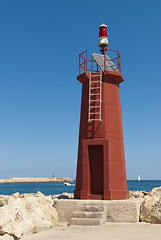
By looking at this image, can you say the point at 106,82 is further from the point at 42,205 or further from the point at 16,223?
the point at 16,223

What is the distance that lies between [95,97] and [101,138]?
2074 mm

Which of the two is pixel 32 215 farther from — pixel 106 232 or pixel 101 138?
pixel 101 138

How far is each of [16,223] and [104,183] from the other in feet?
15.5

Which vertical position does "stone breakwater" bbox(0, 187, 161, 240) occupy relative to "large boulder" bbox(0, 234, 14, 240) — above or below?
above

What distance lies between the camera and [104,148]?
42.2 ft

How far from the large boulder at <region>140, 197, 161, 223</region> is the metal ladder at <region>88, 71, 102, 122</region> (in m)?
4.33

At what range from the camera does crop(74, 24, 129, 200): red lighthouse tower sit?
505 inches

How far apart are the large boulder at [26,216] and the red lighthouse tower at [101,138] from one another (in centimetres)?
219

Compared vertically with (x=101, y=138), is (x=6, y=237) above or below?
below

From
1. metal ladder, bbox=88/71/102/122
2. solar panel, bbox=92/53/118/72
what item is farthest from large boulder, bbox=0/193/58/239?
solar panel, bbox=92/53/118/72

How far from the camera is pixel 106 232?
31.0 ft

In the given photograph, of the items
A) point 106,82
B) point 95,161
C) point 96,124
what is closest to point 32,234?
point 95,161

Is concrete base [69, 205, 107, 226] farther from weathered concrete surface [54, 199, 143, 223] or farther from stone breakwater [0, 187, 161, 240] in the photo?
stone breakwater [0, 187, 161, 240]

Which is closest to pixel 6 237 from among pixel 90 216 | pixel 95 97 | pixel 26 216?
pixel 26 216
